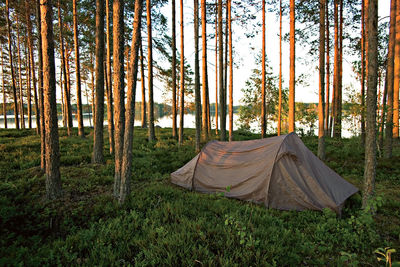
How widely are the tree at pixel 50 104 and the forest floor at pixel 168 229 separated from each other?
496 millimetres

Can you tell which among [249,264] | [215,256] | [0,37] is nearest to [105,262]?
[215,256]

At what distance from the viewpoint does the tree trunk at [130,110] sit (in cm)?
521

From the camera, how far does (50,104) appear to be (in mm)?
5426

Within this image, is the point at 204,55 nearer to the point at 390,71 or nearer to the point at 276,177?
the point at 276,177

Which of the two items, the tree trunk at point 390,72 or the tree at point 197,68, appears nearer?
the tree trunk at point 390,72

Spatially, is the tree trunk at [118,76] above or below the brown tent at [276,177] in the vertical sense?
above

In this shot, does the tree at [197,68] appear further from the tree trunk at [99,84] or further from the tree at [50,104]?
the tree at [50,104]

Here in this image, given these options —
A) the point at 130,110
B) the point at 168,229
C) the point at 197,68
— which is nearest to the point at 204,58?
the point at 197,68

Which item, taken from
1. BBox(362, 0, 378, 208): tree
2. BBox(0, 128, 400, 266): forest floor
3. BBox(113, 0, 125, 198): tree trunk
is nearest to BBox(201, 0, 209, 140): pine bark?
BBox(113, 0, 125, 198): tree trunk

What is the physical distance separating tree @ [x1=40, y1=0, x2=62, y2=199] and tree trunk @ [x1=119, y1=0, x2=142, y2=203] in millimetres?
1978

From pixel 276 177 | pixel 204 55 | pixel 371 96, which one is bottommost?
pixel 276 177

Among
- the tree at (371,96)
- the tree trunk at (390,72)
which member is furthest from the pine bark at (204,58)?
the tree trunk at (390,72)

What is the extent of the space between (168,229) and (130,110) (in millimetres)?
3207

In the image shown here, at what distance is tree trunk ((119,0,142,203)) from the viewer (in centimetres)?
521
